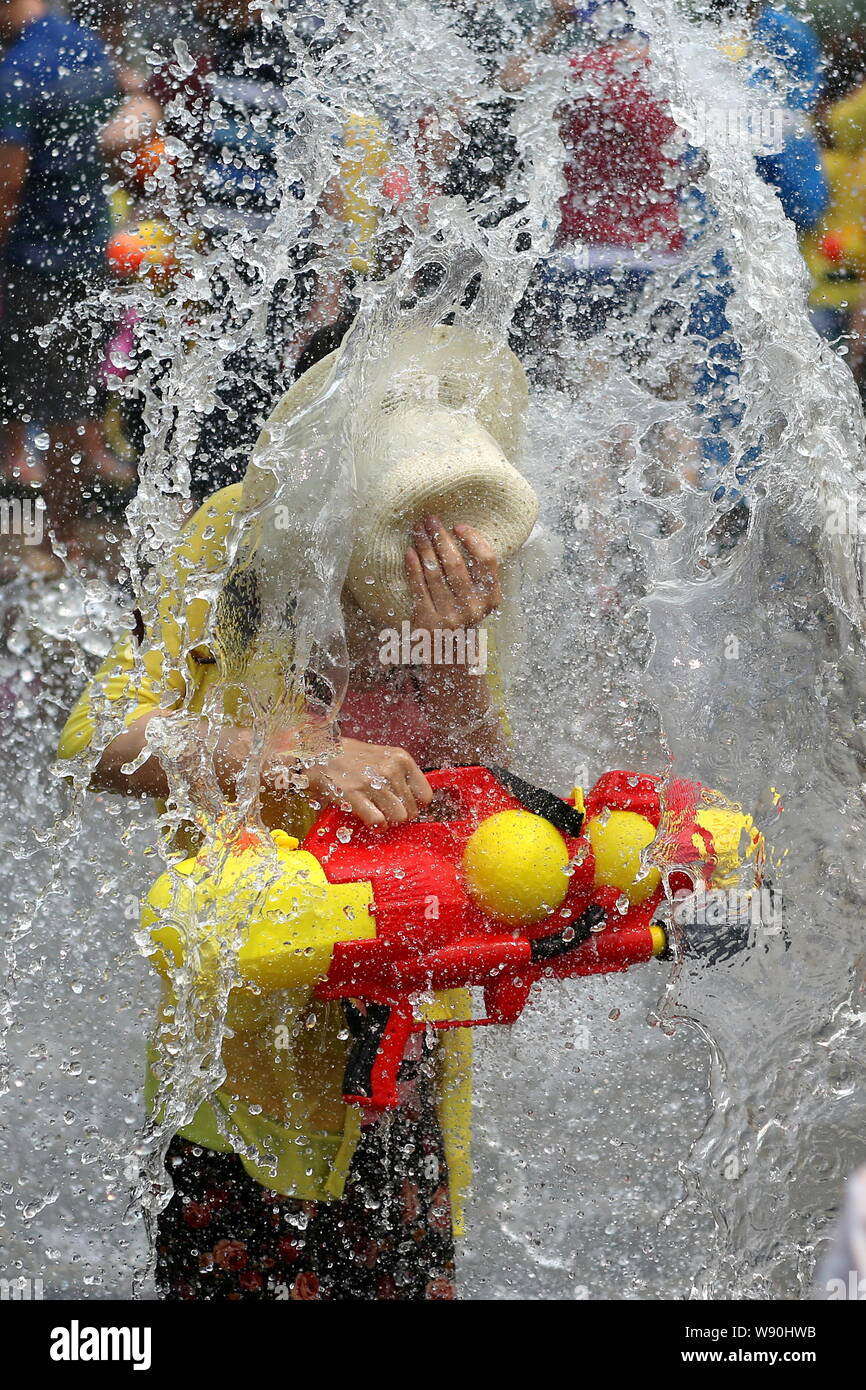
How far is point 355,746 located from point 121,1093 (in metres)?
0.77

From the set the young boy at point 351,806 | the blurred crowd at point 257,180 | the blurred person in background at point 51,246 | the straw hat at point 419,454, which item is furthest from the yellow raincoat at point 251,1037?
the blurred person in background at point 51,246

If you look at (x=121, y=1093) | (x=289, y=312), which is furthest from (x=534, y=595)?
(x=121, y=1093)

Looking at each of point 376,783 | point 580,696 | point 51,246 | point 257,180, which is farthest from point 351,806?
point 51,246

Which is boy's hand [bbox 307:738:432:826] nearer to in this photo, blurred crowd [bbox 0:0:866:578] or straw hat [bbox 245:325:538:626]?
straw hat [bbox 245:325:538:626]

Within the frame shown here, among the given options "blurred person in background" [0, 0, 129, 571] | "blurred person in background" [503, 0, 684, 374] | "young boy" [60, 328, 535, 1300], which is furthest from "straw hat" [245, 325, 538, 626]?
"blurred person in background" [0, 0, 129, 571]

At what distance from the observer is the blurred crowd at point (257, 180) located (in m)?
1.47

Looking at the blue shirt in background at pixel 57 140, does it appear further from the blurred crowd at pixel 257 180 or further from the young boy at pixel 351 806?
the young boy at pixel 351 806

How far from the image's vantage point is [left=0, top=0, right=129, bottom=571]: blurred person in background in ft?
5.46

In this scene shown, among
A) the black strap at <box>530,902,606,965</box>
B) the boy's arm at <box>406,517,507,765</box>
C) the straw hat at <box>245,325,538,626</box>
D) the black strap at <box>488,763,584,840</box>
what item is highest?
the straw hat at <box>245,325,538,626</box>

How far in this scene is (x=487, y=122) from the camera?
149 cm

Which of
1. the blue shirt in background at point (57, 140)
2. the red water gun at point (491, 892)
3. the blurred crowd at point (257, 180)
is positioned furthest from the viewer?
the blue shirt in background at point (57, 140)

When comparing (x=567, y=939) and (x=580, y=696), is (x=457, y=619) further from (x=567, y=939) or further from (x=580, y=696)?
(x=580, y=696)

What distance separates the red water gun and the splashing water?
0.28 ft

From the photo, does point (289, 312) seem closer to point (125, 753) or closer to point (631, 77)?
point (125, 753)
